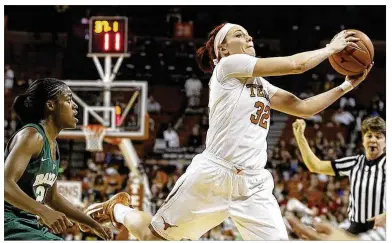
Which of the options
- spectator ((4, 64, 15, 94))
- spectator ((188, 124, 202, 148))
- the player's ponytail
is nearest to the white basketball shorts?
the player's ponytail

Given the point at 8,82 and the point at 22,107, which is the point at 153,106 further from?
the point at 22,107

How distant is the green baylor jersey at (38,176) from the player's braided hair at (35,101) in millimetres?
179

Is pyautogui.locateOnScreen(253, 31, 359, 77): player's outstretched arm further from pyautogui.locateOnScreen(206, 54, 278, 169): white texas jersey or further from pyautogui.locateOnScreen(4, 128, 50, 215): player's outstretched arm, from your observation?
pyautogui.locateOnScreen(4, 128, 50, 215): player's outstretched arm

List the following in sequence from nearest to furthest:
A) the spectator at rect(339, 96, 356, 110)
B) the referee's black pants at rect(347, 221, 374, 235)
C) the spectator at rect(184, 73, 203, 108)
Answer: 1. the referee's black pants at rect(347, 221, 374, 235)
2. the spectator at rect(339, 96, 356, 110)
3. the spectator at rect(184, 73, 203, 108)

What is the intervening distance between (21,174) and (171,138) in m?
12.0

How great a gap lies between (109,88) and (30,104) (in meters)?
7.08

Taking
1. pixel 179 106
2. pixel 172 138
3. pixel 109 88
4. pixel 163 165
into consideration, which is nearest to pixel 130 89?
pixel 109 88

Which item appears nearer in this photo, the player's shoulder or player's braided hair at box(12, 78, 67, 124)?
the player's shoulder

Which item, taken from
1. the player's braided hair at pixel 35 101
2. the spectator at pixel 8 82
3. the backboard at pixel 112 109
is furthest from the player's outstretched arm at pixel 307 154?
the spectator at pixel 8 82

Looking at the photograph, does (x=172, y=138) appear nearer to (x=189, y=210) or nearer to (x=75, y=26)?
(x=75, y=26)

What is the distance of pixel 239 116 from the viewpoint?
4.86 meters

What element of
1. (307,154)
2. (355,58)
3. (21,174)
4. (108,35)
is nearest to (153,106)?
(108,35)

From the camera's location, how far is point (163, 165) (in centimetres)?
1516

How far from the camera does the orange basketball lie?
5.05 metres
